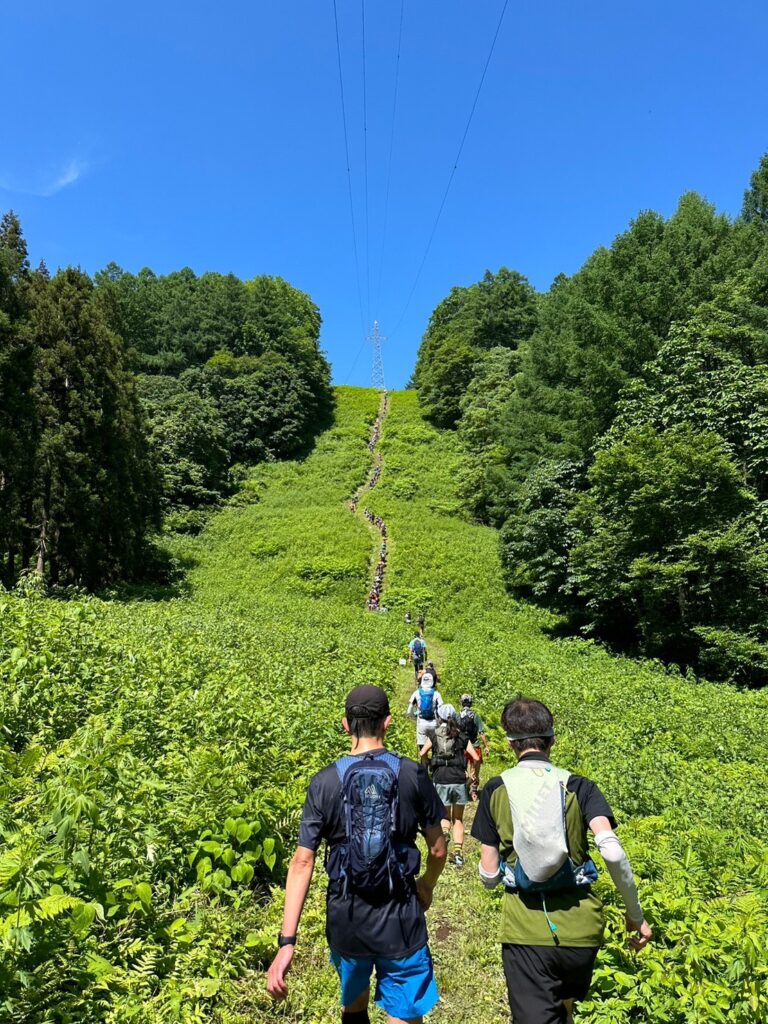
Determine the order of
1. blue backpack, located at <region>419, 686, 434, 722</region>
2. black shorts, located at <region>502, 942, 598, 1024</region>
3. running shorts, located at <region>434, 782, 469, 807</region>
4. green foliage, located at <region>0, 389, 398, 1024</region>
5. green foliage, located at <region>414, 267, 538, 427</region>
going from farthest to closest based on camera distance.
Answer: green foliage, located at <region>414, 267, 538, 427</region> < blue backpack, located at <region>419, 686, 434, 722</region> < running shorts, located at <region>434, 782, 469, 807</region> < green foliage, located at <region>0, 389, 398, 1024</region> < black shorts, located at <region>502, 942, 598, 1024</region>

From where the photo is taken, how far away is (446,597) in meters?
26.2

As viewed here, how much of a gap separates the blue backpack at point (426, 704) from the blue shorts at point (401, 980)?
17.3 ft

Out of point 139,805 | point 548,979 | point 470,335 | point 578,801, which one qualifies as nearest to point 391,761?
point 578,801

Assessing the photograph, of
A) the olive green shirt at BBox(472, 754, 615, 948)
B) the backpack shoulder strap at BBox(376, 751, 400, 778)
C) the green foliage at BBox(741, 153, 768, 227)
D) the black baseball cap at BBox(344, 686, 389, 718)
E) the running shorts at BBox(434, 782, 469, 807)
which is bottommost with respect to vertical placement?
the running shorts at BBox(434, 782, 469, 807)

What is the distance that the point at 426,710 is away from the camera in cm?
779

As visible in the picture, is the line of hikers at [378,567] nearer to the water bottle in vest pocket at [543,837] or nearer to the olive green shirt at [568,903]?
the olive green shirt at [568,903]

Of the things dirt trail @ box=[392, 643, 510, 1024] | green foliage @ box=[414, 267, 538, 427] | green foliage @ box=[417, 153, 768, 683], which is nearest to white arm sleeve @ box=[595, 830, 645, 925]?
dirt trail @ box=[392, 643, 510, 1024]

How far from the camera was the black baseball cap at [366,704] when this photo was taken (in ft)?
8.43

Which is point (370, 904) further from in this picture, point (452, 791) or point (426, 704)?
point (426, 704)

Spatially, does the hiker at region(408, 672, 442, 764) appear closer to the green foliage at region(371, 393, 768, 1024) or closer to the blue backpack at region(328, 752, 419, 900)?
the green foliage at region(371, 393, 768, 1024)

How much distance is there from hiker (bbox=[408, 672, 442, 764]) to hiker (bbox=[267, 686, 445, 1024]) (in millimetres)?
4865

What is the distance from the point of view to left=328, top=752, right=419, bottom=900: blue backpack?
2.34 metres

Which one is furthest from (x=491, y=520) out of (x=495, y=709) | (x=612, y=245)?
(x=495, y=709)

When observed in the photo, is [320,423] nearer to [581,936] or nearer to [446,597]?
[446,597]
